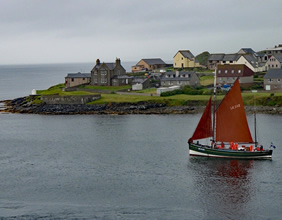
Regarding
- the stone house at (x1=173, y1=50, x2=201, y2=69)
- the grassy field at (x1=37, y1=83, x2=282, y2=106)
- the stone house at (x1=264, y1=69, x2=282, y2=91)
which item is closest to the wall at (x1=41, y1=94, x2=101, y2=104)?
the grassy field at (x1=37, y1=83, x2=282, y2=106)

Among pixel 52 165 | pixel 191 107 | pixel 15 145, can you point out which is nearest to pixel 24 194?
pixel 52 165

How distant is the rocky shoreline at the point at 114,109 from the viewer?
8988cm

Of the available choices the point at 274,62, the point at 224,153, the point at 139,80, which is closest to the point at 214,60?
the point at 274,62

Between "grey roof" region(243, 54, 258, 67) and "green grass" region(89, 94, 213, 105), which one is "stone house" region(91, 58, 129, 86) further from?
"grey roof" region(243, 54, 258, 67)

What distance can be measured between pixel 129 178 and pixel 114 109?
46.9 meters

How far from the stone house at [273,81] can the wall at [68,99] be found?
34749 mm

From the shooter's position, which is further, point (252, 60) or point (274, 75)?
point (252, 60)

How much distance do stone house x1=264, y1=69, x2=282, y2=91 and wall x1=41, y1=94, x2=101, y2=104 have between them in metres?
34.7

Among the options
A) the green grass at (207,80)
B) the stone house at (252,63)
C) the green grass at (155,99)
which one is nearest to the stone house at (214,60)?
the stone house at (252,63)

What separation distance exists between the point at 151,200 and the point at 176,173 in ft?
27.0

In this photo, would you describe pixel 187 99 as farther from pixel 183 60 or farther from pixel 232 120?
pixel 183 60

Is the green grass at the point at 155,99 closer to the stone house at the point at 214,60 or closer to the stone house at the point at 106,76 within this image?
the stone house at the point at 106,76

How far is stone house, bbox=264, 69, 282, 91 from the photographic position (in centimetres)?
10038

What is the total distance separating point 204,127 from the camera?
2309 inches
